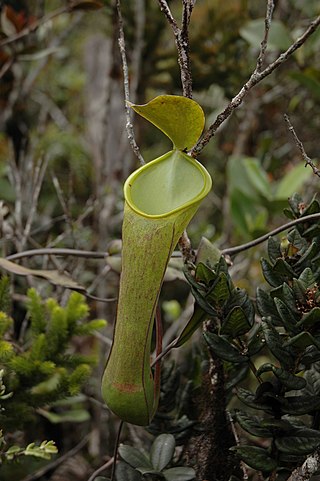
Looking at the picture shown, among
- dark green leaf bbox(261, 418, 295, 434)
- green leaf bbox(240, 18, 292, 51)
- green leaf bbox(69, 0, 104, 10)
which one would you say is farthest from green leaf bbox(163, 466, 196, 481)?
green leaf bbox(240, 18, 292, 51)

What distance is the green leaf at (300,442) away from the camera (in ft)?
1.76

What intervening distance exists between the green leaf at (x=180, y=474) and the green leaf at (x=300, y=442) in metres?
0.11

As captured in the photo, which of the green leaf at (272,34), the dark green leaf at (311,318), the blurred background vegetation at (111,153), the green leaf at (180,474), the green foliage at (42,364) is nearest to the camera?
the dark green leaf at (311,318)

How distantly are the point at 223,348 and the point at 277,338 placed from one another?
64 mm

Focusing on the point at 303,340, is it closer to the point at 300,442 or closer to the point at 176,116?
the point at 300,442

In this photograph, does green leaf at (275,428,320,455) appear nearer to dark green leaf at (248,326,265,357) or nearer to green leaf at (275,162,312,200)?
dark green leaf at (248,326,265,357)

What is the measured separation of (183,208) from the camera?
538mm

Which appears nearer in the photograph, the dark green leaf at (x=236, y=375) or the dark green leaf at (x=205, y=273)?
the dark green leaf at (x=205, y=273)

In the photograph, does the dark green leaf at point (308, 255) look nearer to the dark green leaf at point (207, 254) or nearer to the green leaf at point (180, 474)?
the dark green leaf at point (207, 254)

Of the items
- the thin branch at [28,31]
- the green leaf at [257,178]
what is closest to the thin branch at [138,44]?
the thin branch at [28,31]

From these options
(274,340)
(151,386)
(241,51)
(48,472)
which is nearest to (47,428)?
(48,472)

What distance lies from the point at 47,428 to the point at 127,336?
75cm

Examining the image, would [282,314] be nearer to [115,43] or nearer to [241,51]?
[115,43]

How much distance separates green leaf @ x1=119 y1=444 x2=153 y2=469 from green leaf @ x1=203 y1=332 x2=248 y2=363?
0.55ft
